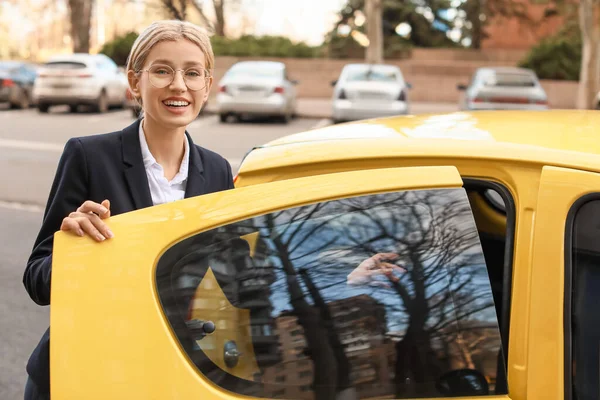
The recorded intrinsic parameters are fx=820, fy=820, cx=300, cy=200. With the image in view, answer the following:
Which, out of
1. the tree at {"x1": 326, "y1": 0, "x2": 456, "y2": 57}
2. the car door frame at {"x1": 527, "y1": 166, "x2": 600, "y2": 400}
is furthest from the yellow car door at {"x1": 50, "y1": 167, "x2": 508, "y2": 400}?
the tree at {"x1": 326, "y1": 0, "x2": 456, "y2": 57}

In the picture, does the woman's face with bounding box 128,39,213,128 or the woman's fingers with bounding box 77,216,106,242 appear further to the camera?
the woman's face with bounding box 128,39,213,128

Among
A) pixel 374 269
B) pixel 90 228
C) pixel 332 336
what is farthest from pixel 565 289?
pixel 90 228

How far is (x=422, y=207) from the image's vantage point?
1.75 metres

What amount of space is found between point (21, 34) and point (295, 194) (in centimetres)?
8683

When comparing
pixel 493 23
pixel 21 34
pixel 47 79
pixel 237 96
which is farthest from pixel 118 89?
pixel 21 34

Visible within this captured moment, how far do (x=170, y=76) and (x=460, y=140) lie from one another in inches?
31.6

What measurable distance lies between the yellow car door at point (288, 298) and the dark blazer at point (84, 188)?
0.26 metres

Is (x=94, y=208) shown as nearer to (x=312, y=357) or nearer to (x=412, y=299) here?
(x=312, y=357)

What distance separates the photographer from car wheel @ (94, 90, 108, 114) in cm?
2280

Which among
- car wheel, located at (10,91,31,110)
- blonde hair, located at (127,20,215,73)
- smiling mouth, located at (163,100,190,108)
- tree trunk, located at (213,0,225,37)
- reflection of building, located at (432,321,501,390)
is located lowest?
car wheel, located at (10,91,31,110)

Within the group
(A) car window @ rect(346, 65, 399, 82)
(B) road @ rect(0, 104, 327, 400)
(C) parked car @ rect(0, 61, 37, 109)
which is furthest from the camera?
(C) parked car @ rect(0, 61, 37, 109)

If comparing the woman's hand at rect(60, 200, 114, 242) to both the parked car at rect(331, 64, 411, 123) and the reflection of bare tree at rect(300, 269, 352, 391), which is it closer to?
the reflection of bare tree at rect(300, 269, 352, 391)

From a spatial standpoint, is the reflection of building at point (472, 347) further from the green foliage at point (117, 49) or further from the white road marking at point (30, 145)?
the green foliage at point (117, 49)

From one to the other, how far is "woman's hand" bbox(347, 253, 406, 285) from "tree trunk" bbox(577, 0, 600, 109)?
2358cm
